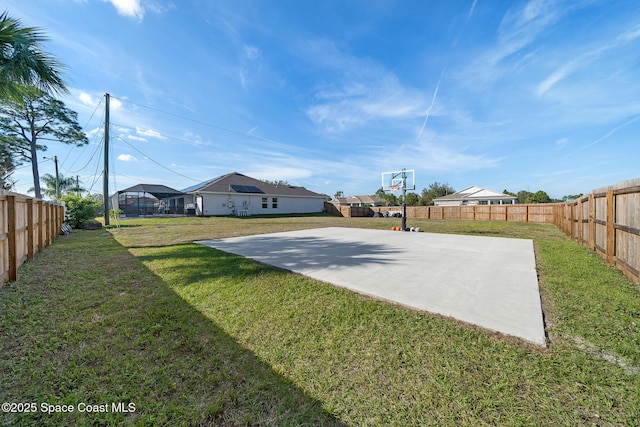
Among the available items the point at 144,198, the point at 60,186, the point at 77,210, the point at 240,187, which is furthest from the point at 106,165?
the point at 60,186

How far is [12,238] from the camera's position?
3809 mm

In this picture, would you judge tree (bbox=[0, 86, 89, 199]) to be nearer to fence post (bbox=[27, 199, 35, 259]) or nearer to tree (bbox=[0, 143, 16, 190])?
tree (bbox=[0, 143, 16, 190])

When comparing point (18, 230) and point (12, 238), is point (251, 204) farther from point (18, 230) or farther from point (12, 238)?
point (12, 238)

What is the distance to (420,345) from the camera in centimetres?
207

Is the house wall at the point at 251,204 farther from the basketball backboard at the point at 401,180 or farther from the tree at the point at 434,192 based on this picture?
the tree at the point at 434,192

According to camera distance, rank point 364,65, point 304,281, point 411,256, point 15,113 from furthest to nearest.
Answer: point 15,113, point 364,65, point 411,256, point 304,281

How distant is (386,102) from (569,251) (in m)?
12.0

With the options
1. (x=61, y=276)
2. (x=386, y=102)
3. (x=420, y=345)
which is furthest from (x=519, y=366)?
(x=386, y=102)

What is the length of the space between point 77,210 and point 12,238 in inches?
456

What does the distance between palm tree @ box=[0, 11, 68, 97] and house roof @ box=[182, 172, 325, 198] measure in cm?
1755

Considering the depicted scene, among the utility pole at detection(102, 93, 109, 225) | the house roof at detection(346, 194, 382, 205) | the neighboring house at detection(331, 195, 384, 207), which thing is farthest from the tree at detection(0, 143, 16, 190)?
the house roof at detection(346, 194, 382, 205)

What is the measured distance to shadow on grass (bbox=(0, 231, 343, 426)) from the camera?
56.4 inches

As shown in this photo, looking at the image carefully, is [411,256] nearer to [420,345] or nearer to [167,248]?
[420,345]

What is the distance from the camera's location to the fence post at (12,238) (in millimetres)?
3746
